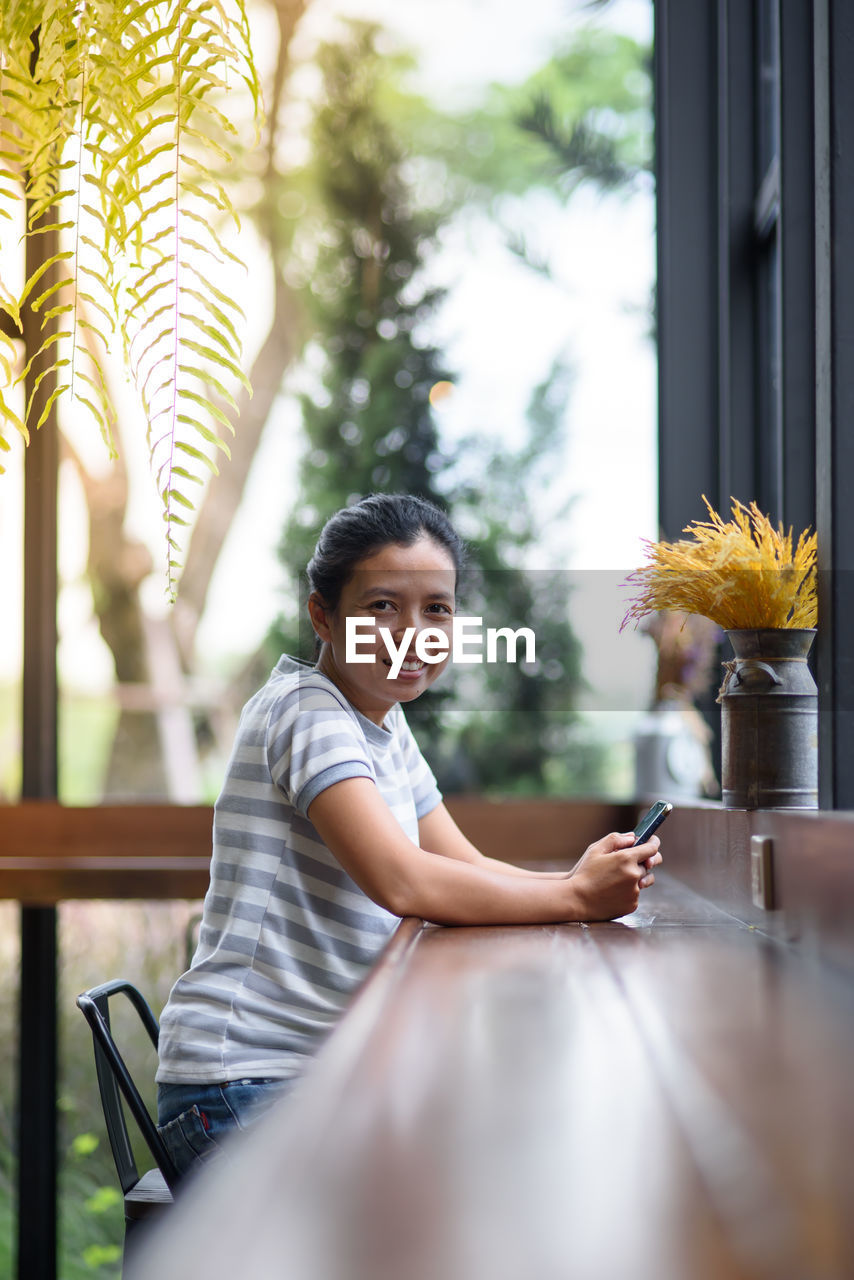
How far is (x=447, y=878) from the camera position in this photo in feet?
4.32

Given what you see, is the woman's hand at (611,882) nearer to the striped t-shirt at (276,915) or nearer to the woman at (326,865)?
the woman at (326,865)

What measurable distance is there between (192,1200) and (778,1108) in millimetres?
351

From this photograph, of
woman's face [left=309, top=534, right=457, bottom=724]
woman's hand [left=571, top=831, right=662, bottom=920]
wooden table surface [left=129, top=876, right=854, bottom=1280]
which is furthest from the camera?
woman's face [left=309, top=534, right=457, bottom=724]

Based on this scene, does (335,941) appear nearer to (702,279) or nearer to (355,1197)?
(355,1197)

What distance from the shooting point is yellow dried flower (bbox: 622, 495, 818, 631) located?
1469mm

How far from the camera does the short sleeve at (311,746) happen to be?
1.31 metres

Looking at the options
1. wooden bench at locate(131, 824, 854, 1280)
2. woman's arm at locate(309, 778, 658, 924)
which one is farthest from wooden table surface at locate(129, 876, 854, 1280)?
woman's arm at locate(309, 778, 658, 924)

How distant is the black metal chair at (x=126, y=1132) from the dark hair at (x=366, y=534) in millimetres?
626

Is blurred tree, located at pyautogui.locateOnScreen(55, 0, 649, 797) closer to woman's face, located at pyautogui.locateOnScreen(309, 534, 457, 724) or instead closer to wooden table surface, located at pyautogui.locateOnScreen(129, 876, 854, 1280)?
woman's face, located at pyautogui.locateOnScreen(309, 534, 457, 724)

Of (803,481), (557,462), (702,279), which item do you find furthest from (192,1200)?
(557,462)

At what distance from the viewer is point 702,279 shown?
282 cm

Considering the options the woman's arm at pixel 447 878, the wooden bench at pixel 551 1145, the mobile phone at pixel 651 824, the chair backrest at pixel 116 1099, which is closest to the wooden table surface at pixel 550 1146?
the wooden bench at pixel 551 1145

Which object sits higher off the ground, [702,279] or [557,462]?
[702,279]

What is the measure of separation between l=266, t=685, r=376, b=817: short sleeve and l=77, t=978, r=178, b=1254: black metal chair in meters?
0.39
